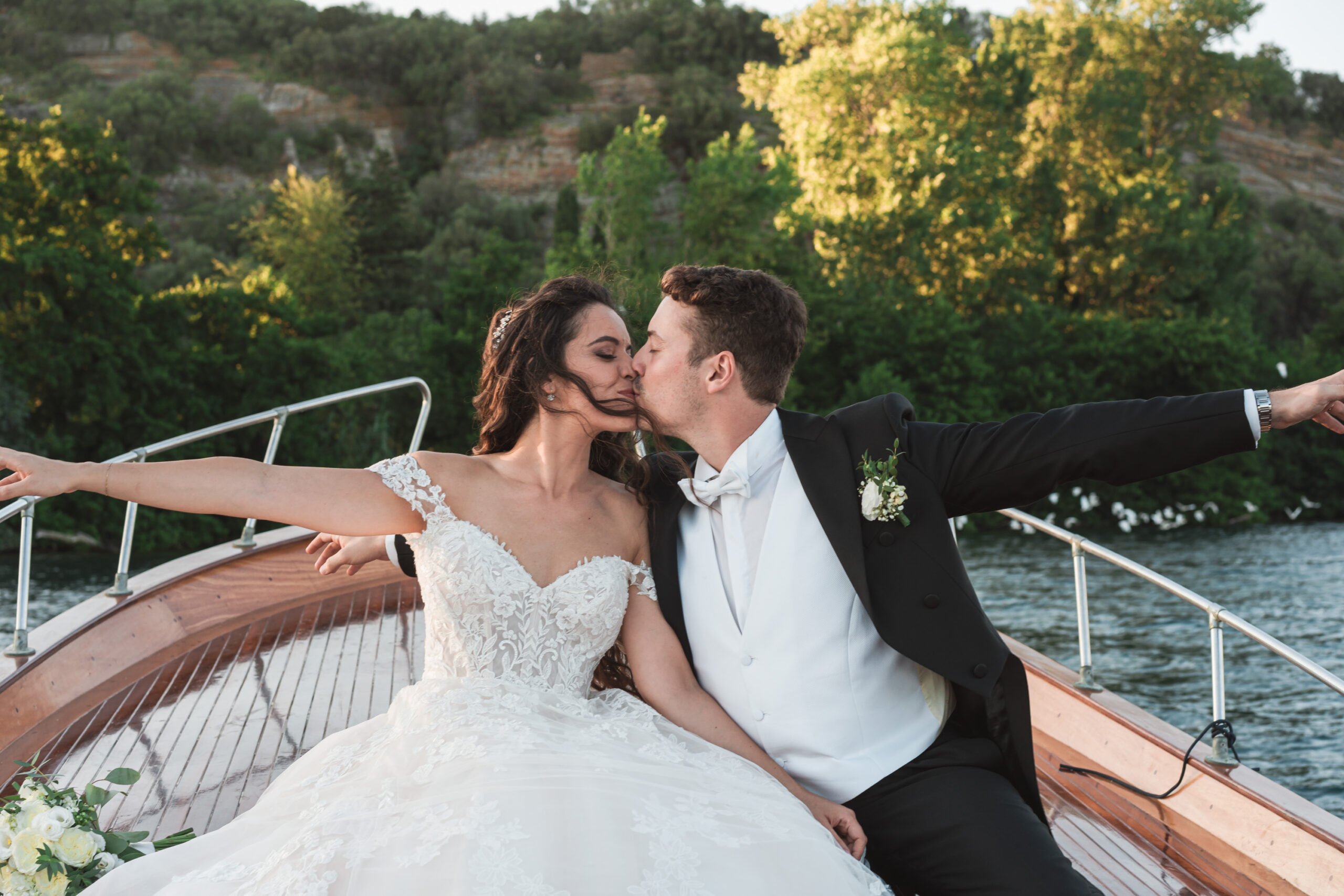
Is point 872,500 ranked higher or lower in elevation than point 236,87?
lower

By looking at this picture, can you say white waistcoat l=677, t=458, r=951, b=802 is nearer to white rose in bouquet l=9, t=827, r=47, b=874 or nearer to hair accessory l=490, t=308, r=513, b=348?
hair accessory l=490, t=308, r=513, b=348

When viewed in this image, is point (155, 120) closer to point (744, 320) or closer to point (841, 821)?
point (744, 320)

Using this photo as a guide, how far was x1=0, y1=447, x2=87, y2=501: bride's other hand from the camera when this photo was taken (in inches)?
72.2

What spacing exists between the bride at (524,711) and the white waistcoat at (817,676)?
87mm

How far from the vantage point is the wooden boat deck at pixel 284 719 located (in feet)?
8.73

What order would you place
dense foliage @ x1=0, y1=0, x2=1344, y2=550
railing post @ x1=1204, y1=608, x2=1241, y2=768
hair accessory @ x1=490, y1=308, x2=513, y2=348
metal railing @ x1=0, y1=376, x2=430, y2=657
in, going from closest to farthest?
hair accessory @ x1=490, y1=308, x2=513, y2=348 < railing post @ x1=1204, y1=608, x2=1241, y2=768 < metal railing @ x1=0, y1=376, x2=430, y2=657 < dense foliage @ x1=0, y1=0, x2=1344, y2=550

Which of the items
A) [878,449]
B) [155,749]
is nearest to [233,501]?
[878,449]

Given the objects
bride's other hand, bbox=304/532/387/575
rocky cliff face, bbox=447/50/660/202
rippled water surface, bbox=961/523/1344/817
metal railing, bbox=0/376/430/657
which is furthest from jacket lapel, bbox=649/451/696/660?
rocky cliff face, bbox=447/50/660/202

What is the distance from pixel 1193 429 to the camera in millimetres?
2010

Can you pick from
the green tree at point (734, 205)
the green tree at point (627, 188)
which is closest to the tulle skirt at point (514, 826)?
the green tree at point (734, 205)

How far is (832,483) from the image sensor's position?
224cm

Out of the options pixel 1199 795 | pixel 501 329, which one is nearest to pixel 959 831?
pixel 1199 795

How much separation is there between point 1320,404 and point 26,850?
91.2 inches

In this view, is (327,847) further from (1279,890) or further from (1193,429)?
(1279,890)
